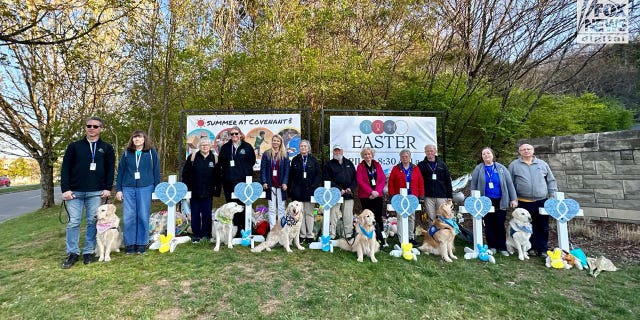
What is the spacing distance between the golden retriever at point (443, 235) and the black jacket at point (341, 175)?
51.1 inches

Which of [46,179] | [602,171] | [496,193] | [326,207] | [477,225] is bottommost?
[477,225]

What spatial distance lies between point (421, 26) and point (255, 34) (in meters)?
4.28

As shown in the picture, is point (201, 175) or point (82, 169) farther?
point (201, 175)

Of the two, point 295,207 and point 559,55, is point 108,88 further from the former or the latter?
point 559,55

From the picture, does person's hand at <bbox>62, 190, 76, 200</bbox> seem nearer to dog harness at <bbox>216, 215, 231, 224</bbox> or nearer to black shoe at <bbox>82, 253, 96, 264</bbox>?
black shoe at <bbox>82, 253, 96, 264</bbox>

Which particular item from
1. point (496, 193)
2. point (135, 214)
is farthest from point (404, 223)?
point (135, 214)

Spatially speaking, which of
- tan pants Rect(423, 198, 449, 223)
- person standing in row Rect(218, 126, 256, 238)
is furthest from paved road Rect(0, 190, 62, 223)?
tan pants Rect(423, 198, 449, 223)

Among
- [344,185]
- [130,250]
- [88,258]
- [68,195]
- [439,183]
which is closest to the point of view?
[68,195]

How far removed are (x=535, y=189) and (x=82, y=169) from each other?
5921 mm

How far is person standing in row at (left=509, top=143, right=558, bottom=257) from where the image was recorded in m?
4.01

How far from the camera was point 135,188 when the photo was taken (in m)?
3.94

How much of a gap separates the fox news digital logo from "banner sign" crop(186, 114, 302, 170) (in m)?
6.50

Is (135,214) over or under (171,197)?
under

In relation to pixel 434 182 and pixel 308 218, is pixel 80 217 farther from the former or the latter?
pixel 434 182
